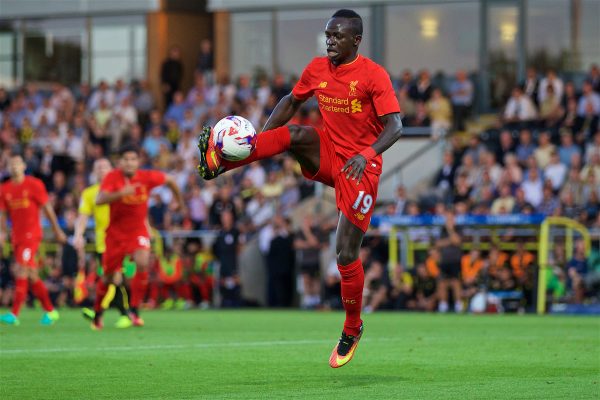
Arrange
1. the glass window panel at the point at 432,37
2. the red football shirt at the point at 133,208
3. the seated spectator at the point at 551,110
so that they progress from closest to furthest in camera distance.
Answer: the red football shirt at the point at 133,208 → the seated spectator at the point at 551,110 → the glass window panel at the point at 432,37

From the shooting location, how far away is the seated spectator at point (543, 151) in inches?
930

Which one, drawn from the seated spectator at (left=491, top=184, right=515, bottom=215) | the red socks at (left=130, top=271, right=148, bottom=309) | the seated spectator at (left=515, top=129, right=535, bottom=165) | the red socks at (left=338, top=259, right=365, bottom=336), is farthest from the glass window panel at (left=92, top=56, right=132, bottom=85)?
the red socks at (left=338, top=259, right=365, bottom=336)

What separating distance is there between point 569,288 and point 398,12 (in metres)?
12.2

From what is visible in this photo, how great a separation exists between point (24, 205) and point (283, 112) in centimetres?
862

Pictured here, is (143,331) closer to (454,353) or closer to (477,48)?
(454,353)

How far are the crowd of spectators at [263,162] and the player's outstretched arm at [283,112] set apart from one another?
507 inches

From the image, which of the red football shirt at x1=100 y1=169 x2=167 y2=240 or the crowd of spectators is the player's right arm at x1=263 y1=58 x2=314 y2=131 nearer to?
the red football shirt at x1=100 y1=169 x2=167 y2=240

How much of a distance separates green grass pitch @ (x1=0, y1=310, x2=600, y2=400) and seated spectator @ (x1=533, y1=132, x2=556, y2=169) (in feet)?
25.6

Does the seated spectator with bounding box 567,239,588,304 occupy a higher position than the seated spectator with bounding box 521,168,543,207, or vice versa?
the seated spectator with bounding box 521,168,543,207

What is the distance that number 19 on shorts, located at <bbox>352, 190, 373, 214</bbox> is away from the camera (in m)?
9.49

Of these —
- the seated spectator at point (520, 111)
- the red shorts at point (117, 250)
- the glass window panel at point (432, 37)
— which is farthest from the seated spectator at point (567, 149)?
the red shorts at point (117, 250)

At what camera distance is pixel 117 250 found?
51.5 ft

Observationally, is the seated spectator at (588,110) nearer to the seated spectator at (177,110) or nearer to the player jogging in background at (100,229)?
the player jogging in background at (100,229)

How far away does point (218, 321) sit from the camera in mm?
18141
